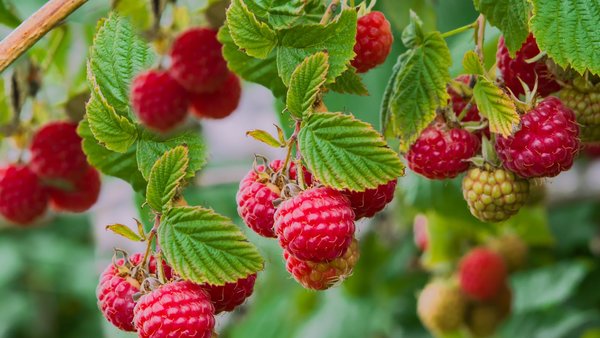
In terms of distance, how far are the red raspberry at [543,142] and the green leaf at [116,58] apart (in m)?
0.38

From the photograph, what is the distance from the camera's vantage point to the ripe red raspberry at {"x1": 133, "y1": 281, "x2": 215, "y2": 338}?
33.6 inches

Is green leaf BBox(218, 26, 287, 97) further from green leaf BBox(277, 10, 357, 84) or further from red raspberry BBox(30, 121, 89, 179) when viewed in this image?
red raspberry BBox(30, 121, 89, 179)

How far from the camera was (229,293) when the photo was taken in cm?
94

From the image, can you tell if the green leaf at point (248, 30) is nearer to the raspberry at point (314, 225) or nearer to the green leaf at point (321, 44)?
the green leaf at point (321, 44)

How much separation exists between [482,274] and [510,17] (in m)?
1.54

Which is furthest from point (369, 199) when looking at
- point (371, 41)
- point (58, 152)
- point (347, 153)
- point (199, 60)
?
point (58, 152)

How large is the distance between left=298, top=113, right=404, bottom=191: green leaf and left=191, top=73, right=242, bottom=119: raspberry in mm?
539

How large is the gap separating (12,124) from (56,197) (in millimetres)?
136

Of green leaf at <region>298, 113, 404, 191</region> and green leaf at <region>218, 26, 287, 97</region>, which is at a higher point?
green leaf at <region>298, 113, 404, 191</region>

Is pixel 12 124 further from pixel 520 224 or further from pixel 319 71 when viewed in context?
pixel 520 224

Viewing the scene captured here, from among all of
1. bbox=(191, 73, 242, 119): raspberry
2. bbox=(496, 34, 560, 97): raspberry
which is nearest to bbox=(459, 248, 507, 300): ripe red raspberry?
bbox=(191, 73, 242, 119): raspberry

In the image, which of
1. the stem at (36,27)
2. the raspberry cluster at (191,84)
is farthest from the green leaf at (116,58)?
the raspberry cluster at (191,84)

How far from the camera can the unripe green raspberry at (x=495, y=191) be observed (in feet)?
3.37

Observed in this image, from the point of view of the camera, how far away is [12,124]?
1444 millimetres
